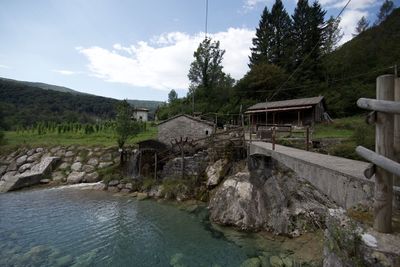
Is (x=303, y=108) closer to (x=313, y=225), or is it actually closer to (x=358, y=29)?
(x=313, y=225)

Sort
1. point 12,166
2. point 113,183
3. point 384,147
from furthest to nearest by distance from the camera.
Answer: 1. point 12,166
2. point 113,183
3. point 384,147

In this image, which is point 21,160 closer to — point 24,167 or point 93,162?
point 24,167

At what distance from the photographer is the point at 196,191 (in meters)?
16.0

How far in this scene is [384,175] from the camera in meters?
2.77

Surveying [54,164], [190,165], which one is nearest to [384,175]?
[190,165]

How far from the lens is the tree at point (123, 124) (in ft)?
75.2

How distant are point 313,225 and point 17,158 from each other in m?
28.5

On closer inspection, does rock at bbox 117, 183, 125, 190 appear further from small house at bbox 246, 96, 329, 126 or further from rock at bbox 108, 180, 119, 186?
small house at bbox 246, 96, 329, 126

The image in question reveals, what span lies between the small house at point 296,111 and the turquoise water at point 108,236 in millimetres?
17127

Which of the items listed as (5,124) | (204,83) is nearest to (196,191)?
(204,83)

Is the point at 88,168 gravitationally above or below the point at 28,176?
above

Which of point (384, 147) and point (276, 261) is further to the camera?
point (276, 261)

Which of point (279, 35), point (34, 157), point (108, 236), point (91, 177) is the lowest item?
point (108, 236)

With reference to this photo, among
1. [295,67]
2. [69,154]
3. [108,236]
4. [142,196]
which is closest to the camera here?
[108,236]
